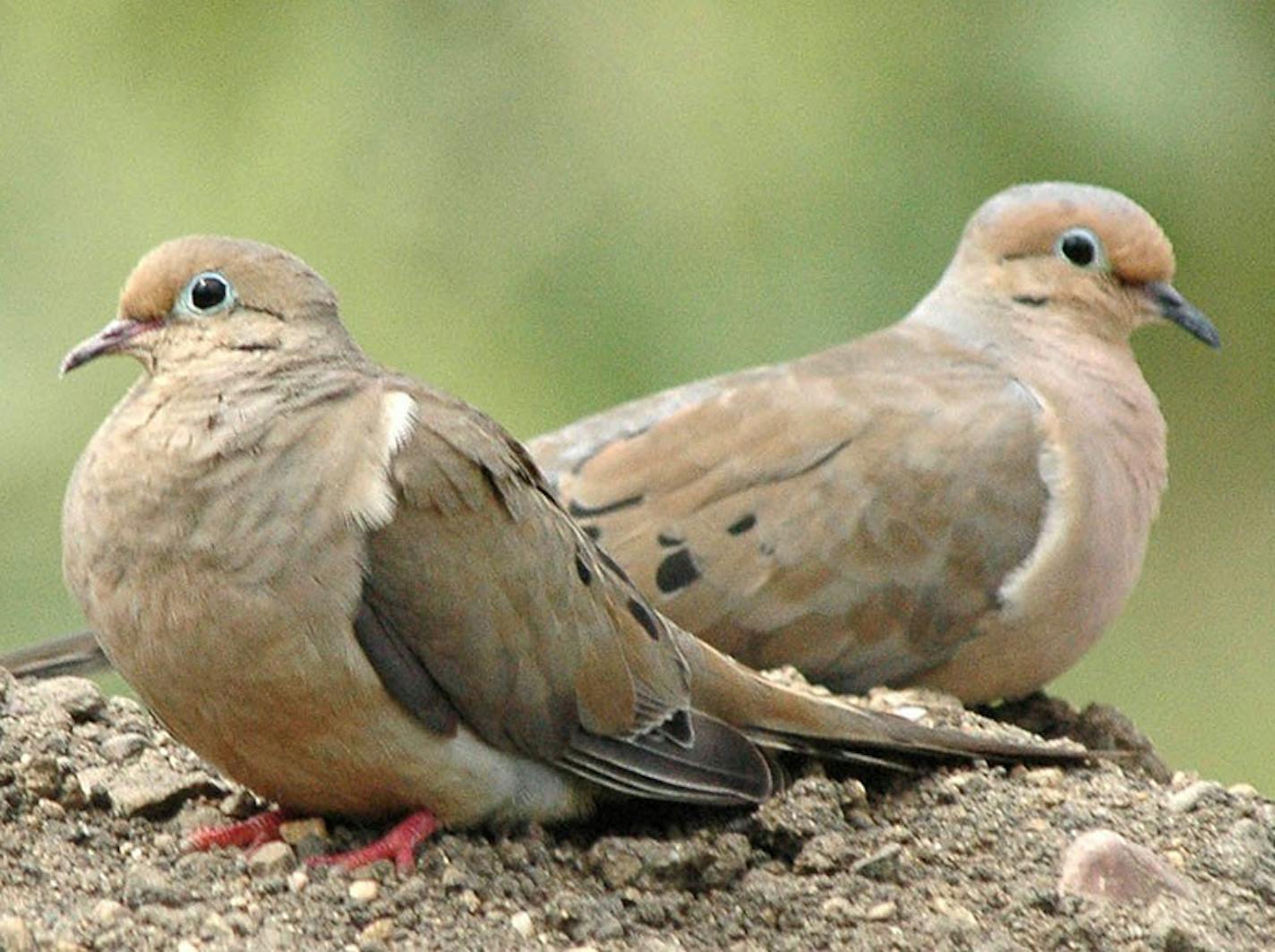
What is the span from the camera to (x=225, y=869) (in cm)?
328

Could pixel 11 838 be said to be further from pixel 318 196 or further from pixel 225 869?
pixel 318 196

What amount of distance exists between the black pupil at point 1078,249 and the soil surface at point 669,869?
1.84m

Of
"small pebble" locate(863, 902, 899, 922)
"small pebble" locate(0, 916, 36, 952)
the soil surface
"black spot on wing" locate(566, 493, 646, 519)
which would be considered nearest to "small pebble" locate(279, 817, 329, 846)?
the soil surface

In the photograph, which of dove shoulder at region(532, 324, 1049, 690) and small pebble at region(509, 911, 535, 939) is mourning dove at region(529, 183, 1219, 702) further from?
small pebble at region(509, 911, 535, 939)

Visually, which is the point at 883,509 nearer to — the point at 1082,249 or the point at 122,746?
the point at 1082,249

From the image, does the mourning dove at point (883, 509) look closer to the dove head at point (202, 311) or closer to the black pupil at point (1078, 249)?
the black pupil at point (1078, 249)

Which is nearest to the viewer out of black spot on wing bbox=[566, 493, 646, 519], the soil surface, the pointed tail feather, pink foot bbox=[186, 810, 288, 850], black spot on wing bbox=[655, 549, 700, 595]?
the soil surface

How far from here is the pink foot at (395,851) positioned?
328cm

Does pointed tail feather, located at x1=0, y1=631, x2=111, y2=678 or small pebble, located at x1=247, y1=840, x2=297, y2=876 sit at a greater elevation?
small pebble, located at x1=247, y1=840, x2=297, y2=876

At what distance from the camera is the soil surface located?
3.14 metres

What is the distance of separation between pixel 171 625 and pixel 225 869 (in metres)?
0.36

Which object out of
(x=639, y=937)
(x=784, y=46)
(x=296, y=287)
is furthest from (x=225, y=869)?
(x=784, y=46)

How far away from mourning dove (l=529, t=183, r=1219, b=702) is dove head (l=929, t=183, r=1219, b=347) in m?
0.21

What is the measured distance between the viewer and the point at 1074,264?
5434mm
